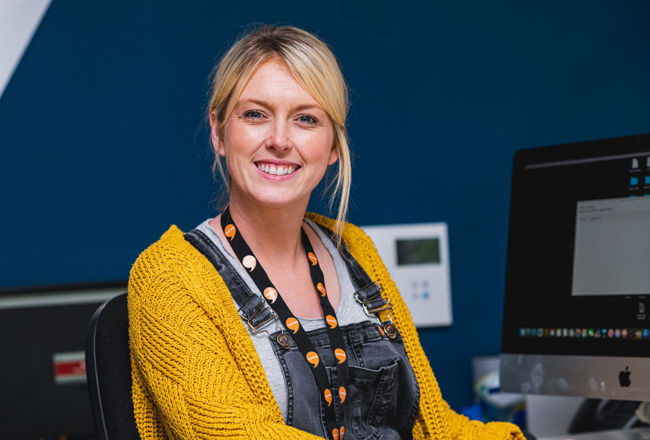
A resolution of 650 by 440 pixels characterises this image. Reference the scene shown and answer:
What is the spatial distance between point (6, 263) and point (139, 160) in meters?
0.44

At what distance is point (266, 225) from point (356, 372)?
317 millimetres

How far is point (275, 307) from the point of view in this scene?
110 cm

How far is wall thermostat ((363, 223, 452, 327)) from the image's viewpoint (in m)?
1.89

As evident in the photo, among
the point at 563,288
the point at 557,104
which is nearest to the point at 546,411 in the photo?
the point at 563,288

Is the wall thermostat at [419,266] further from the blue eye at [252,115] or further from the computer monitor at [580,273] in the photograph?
the blue eye at [252,115]

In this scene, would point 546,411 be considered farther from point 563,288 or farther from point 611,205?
point 611,205

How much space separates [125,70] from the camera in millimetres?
1773

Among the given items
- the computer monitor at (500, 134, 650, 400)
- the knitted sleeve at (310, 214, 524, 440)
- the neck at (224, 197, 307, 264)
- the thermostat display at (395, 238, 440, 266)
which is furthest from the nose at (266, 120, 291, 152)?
the thermostat display at (395, 238, 440, 266)

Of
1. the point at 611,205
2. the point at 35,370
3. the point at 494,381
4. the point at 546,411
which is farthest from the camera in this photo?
the point at 494,381

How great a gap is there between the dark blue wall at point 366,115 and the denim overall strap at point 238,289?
70 cm

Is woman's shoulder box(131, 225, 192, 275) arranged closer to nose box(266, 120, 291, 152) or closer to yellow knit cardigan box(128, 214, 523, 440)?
yellow knit cardigan box(128, 214, 523, 440)

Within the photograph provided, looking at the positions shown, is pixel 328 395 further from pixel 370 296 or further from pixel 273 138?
pixel 273 138

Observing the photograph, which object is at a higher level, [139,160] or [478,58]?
[478,58]

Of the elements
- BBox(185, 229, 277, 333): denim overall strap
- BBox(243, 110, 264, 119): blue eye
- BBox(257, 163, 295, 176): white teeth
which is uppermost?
BBox(243, 110, 264, 119): blue eye
